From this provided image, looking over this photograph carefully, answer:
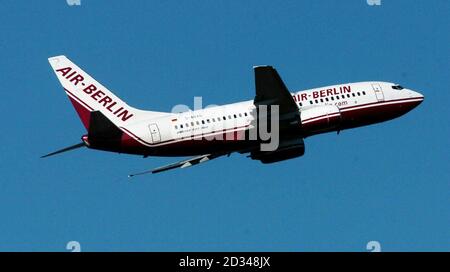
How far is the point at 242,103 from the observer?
7662 centimetres

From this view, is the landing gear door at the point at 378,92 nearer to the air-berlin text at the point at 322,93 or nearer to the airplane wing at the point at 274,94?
the air-berlin text at the point at 322,93

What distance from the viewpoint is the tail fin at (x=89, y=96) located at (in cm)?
7550

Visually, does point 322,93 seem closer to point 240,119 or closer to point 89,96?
point 240,119

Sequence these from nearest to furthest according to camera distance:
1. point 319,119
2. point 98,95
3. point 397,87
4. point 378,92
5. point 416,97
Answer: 1. point 319,119
2. point 98,95
3. point 378,92
4. point 397,87
5. point 416,97

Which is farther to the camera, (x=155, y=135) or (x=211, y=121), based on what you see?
(x=211, y=121)

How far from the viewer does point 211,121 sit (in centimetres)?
7531

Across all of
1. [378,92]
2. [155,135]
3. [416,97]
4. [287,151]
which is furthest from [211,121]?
[416,97]

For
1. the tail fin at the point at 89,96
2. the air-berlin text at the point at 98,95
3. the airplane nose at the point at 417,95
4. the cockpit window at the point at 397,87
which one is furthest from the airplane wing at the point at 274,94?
the airplane nose at the point at 417,95

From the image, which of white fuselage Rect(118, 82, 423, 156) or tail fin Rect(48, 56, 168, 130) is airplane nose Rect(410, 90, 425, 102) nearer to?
white fuselage Rect(118, 82, 423, 156)

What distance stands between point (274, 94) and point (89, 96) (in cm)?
1395
